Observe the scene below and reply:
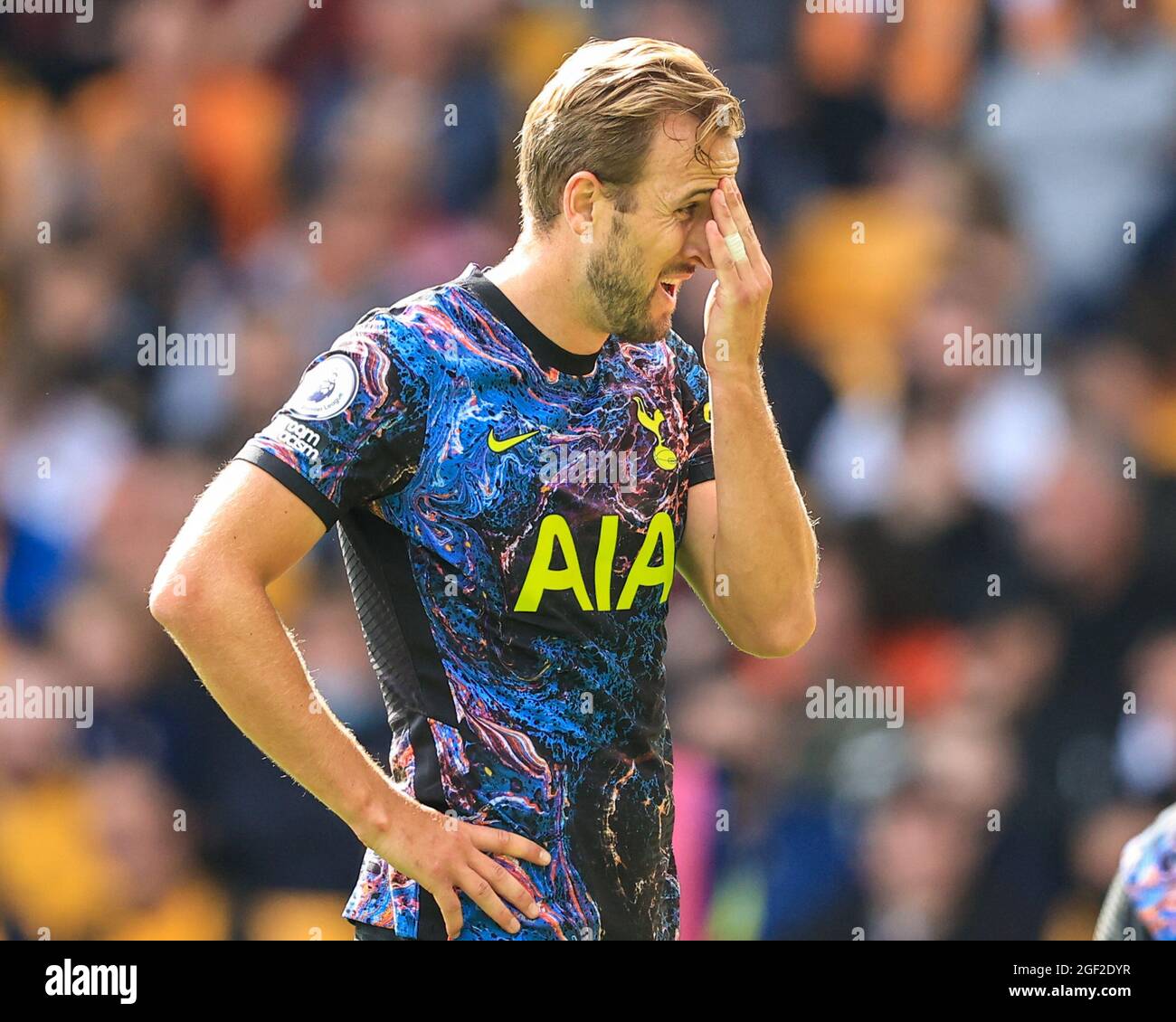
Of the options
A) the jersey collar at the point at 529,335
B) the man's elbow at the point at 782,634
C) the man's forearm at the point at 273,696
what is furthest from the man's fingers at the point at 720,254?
the man's forearm at the point at 273,696

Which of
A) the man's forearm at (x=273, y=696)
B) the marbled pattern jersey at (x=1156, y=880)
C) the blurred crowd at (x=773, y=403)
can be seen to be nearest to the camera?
the man's forearm at (x=273, y=696)

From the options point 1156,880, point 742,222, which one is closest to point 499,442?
point 742,222

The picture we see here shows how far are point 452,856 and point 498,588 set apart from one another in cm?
38

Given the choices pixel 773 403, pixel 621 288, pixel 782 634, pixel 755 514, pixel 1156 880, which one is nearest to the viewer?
pixel 621 288

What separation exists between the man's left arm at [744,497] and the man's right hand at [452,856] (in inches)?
23.1

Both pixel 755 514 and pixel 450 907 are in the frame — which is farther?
pixel 755 514

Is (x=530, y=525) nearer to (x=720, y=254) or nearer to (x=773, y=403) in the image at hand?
(x=720, y=254)

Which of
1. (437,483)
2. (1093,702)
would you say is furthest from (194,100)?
(437,483)

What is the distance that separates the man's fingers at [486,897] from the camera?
2352mm

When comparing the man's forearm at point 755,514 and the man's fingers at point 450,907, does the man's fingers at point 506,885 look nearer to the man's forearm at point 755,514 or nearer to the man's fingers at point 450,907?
the man's fingers at point 450,907

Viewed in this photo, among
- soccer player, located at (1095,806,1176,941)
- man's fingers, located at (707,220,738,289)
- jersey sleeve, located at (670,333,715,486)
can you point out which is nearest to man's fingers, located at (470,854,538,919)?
jersey sleeve, located at (670,333,715,486)

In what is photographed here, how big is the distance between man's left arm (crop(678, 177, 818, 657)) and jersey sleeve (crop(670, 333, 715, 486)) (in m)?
0.03

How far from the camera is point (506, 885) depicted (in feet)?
7.79

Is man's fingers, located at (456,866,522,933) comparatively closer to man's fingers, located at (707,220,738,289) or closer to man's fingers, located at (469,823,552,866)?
man's fingers, located at (469,823,552,866)
